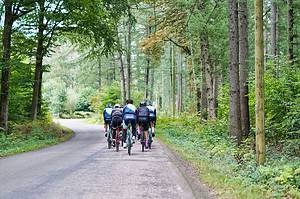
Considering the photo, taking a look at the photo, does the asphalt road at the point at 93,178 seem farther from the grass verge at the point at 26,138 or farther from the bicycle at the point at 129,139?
the grass verge at the point at 26,138

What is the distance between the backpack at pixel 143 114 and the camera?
53.7 ft

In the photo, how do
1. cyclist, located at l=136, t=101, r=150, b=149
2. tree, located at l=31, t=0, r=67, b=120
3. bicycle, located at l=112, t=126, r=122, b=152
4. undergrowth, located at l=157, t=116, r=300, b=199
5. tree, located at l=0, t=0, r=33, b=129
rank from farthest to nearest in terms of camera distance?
tree, located at l=31, t=0, r=67, b=120 → tree, located at l=0, t=0, r=33, b=129 → bicycle, located at l=112, t=126, r=122, b=152 → cyclist, located at l=136, t=101, r=150, b=149 → undergrowth, located at l=157, t=116, r=300, b=199

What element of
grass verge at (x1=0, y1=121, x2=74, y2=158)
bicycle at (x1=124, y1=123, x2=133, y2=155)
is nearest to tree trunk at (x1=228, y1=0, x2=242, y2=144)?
bicycle at (x1=124, y1=123, x2=133, y2=155)

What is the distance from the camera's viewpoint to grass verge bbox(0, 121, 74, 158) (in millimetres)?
18219

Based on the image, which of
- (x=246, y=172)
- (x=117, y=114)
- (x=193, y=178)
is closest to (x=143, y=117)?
(x=117, y=114)

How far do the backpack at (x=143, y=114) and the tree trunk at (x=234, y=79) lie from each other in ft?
11.3

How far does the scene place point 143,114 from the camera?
648 inches

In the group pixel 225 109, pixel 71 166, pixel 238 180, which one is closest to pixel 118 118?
pixel 71 166

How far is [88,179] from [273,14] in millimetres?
18399

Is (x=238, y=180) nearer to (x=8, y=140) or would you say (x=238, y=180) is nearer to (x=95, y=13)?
(x=8, y=140)

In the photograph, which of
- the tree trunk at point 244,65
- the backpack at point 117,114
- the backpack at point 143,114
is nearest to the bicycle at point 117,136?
the backpack at point 117,114

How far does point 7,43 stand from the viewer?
2308 cm

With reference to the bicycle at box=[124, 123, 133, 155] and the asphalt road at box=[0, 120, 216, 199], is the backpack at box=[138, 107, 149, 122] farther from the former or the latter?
the asphalt road at box=[0, 120, 216, 199]

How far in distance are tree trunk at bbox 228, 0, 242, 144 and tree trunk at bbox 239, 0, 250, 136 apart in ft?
0.71
